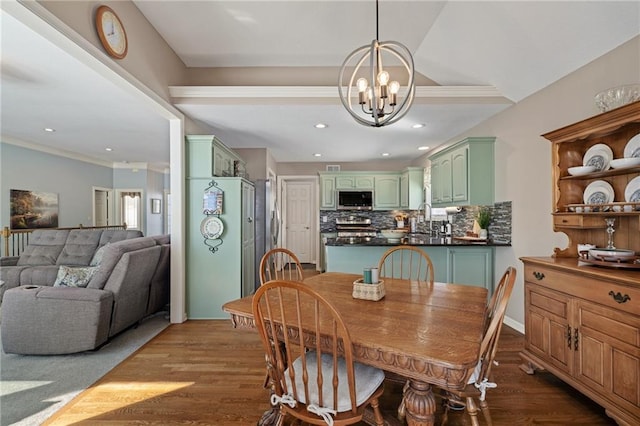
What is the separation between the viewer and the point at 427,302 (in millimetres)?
1646

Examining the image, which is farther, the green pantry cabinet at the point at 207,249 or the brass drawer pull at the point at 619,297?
the green pantry cabinet at the point at 207,249

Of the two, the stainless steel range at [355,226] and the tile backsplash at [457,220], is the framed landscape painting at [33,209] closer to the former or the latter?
the tile backsplash at [457,220]

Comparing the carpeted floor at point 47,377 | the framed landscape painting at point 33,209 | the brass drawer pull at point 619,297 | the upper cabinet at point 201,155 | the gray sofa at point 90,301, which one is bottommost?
the carpeted floor at point 47,377

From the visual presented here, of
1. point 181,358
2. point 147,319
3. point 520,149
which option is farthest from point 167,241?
point 520,149

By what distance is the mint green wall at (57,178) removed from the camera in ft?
16.9

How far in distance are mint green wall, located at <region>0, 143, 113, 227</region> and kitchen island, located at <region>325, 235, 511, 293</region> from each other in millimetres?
6017

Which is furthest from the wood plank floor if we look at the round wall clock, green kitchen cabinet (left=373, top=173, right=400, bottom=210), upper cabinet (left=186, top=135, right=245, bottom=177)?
green kitchen cabinet (left=373, top=173, right=400, bottom=210)

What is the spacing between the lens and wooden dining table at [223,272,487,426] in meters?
1.01

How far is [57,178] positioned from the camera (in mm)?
6129

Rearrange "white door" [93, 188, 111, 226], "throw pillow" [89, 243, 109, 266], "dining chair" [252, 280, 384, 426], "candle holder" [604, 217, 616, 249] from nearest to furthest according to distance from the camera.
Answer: "dining chair" [252, 280, 384, 426]
"candle holder" [604, 217, 616, 249]
"throw pillow" [89, 243, 109, 266]
"white door" [93, 188, 111, 226]

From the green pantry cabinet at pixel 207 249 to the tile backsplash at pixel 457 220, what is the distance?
3.13m

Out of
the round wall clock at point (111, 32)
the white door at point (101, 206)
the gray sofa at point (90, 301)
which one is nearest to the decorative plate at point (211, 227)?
the gray sofa at point (90, 301)

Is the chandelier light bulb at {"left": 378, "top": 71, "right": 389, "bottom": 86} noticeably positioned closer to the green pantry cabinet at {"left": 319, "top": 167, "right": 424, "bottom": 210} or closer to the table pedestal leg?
the table pedestal leg

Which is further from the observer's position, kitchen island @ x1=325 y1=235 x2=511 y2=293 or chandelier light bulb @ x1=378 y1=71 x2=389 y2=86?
kitchen island @ x1=325 y1=235 x2=511 y2=293
